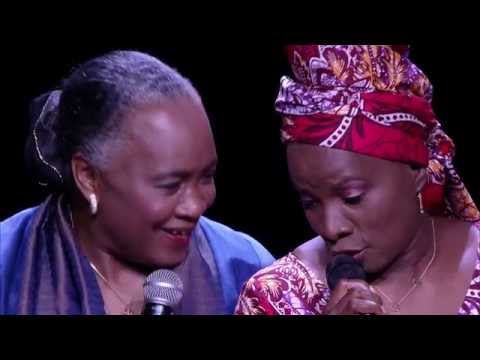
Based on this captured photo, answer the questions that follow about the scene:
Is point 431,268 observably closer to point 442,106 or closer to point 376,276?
point 376,276

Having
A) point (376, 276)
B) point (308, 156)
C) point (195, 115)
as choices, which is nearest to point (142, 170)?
point (195, 115)

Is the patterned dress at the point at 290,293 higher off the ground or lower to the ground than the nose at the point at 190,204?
lower

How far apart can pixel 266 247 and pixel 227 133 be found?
44 centimetres

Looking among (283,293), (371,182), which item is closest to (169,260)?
(283,293)

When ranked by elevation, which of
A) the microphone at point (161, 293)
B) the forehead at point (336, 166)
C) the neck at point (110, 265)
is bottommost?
the neck at point (110, 265)

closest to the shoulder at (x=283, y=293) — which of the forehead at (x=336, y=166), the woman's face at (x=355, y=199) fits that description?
the woman's face at (x=355, y=199)

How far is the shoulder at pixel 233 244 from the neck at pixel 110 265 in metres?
0.28

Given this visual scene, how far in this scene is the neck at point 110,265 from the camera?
2.41 m

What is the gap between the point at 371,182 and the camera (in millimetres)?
2184

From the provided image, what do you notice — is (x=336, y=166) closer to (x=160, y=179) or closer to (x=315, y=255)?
(x=315, y=255)

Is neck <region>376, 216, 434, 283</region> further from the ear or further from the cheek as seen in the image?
the ear

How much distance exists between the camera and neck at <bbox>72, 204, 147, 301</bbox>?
2412mm

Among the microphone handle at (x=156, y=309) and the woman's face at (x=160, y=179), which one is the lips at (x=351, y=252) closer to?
the woman's face at (x=160, y=179)

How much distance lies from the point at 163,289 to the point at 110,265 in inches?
→ 24.6
